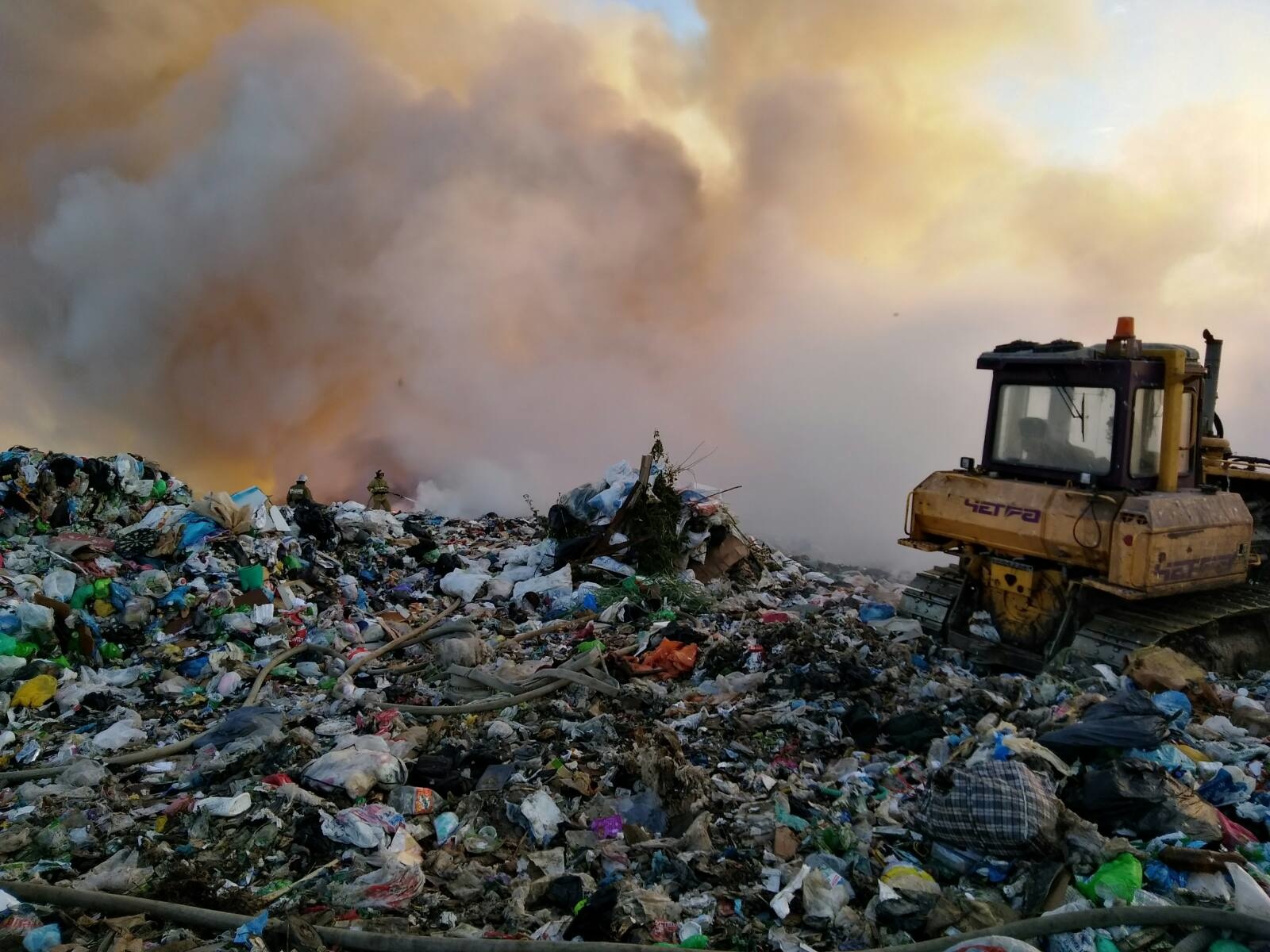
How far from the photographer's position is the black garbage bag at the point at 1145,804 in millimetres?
3145

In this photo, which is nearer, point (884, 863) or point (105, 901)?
point (105, 901)

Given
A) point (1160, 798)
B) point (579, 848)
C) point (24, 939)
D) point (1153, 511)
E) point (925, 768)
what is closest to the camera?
point (24, 939)

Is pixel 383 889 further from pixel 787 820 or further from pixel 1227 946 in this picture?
pixel 1227 946

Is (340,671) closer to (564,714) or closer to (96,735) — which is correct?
(96,735)

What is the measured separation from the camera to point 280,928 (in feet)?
9.54

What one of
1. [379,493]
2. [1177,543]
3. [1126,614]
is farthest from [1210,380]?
[379,493]

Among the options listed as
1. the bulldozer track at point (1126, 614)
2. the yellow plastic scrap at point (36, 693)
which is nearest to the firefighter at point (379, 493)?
the yellow plastic scrap at point (36, 693)

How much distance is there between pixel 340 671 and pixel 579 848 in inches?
126

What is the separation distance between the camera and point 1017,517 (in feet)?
17.5

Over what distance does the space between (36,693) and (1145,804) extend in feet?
19.9

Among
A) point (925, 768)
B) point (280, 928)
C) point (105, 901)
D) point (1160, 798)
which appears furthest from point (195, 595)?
point (1160, 798)

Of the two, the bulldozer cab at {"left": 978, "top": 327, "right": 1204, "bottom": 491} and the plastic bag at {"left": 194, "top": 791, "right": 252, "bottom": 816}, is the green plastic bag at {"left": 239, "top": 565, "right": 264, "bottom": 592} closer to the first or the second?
the plastic bag at {"left": 194, "top": 791, "right": 252, "bottom": 816}

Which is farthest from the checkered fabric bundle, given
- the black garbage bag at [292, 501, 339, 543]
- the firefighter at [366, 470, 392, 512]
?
the firefighter at [366, 470, 392, 512]

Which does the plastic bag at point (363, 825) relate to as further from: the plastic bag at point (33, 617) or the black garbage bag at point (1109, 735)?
the plastic bag at point (33, 617)
